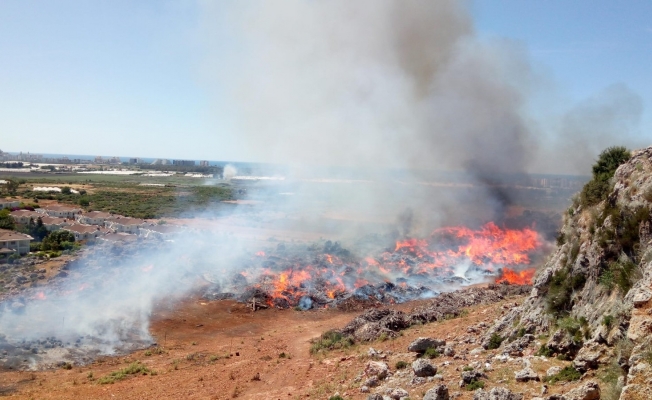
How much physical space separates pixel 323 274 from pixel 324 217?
30.2 m

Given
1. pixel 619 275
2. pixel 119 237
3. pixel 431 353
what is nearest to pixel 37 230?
pixel 119 237

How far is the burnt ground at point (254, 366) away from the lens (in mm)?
11617

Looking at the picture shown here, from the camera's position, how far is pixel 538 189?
45594mm

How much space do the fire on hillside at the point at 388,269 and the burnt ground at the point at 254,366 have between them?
192 inches

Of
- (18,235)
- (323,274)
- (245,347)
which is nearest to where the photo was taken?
(245,347)

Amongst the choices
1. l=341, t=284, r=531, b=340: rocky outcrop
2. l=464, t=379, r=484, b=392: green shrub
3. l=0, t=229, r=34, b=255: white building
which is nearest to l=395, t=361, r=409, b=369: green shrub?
l=464, t=379, r=484, b=392: green shrub

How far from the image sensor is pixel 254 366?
16203 mm

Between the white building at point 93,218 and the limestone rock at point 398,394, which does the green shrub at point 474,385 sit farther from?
the white building at point 93,218

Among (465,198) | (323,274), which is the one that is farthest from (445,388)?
(465,198)

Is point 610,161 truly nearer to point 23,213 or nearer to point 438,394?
point 438,394

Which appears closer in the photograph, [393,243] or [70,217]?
[393,243]

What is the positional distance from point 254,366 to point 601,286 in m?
12.0

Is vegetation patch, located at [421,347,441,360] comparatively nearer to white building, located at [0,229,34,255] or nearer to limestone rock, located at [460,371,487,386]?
limestone rock, located at [460,371,487,386]

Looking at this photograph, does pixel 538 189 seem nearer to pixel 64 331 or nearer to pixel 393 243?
pixel 393 243
